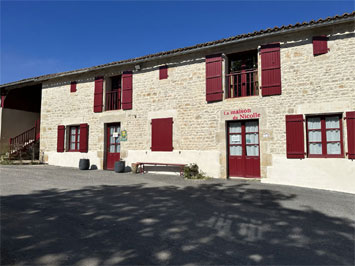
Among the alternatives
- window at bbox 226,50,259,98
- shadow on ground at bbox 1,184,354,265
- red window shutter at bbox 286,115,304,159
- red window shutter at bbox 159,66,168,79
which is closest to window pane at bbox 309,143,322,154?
red window shutter at bbox 286,115,304,159

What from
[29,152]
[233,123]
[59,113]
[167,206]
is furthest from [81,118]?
[167,206]

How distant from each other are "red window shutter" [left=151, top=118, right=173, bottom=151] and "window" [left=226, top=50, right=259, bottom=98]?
8.12 ft

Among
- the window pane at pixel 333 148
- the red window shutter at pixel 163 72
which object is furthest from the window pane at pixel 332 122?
the red window shutter at pixel 163 72

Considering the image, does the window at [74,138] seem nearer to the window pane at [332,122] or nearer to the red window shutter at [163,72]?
the red window shutter at [163,72]

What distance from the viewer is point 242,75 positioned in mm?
8070

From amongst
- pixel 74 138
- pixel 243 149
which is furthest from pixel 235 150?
pixel 74 138

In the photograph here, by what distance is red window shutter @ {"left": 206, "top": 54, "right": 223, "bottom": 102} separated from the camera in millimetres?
7980

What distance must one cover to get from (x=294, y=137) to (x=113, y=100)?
7472 mm

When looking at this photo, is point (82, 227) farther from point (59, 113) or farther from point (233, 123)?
point (59, 113)

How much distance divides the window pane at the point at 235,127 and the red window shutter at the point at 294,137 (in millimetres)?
1510

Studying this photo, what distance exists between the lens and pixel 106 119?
10.0m

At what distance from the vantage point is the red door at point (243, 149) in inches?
298

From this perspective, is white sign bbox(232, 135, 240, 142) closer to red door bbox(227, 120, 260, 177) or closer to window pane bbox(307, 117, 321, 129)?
red door bbox(227, 120, 260, 177)

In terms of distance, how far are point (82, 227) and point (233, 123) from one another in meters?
5.96
